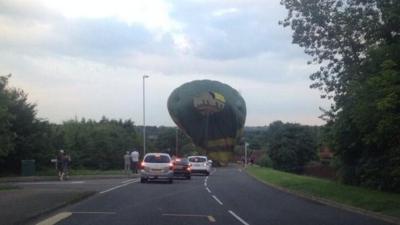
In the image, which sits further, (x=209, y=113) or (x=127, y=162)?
(x=209, y=113)

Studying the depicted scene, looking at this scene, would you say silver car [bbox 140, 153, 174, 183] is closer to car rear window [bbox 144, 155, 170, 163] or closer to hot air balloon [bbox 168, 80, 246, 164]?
car rear window [bbox 144, 155, 170, 163]

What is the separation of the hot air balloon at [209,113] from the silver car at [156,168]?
5017 centimetres

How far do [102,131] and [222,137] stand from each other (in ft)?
85.2

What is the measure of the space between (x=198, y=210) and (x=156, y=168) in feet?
52.2

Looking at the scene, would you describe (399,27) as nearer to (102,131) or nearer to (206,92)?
(102,131)

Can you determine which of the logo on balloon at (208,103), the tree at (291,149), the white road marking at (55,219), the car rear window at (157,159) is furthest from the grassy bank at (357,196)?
the tree at (291,149)

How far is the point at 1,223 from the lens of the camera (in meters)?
15.0

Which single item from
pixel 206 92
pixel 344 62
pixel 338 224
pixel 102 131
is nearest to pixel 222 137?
pixel 206 92

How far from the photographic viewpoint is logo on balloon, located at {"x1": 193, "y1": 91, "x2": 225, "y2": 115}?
287 ft

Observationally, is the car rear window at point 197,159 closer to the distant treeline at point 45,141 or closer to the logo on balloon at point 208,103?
the distant treeline at point 45,141

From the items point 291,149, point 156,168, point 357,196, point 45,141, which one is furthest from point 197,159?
point 291,149

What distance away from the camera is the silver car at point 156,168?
1447 inches

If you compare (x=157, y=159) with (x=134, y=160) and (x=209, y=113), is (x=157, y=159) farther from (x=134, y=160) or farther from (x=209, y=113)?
(x=209, y=113)

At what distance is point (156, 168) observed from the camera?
120ft
